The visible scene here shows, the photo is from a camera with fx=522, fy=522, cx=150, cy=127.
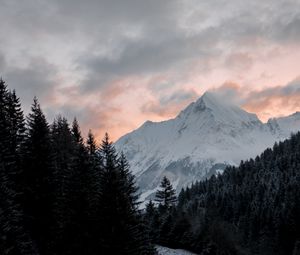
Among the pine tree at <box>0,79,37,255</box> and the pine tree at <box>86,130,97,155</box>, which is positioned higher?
the pine tree at <box>86,130,97,155</box>

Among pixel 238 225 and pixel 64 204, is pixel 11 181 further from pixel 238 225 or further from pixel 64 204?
pixel 238 225

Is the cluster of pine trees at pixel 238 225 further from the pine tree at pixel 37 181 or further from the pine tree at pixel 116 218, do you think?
the pine tree at pixel 116 218

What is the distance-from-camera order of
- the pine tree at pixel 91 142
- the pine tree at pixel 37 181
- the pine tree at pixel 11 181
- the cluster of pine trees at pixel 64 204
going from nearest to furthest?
the pine tree at pixel 11 181, the cluster of pine trees at pixel 64 204, the pine tree at pixel 37 181, the pine tree at pixel 91 142

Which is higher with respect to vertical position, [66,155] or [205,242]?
[66,155]

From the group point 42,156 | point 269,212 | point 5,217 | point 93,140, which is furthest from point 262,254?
point 5,217

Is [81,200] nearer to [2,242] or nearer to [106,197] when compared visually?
[106,197]

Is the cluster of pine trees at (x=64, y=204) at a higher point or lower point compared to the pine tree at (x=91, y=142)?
lower

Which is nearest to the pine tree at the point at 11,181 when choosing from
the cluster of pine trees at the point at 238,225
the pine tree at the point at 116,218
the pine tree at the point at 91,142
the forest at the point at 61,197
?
the forest at the point at 61,197

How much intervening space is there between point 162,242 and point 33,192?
33.9m

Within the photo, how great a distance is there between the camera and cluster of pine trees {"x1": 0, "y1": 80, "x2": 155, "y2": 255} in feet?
130

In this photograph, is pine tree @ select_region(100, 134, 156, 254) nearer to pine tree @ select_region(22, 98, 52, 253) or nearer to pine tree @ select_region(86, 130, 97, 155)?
pine tree @ select_region(22, 98, 52, 253)

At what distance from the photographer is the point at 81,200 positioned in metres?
40.3

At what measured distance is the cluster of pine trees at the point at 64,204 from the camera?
3972 cm

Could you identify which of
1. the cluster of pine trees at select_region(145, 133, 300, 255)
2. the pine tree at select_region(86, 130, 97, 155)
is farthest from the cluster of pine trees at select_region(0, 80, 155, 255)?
the cluster of pine trees at select_region(145, 133, 300, 255)
